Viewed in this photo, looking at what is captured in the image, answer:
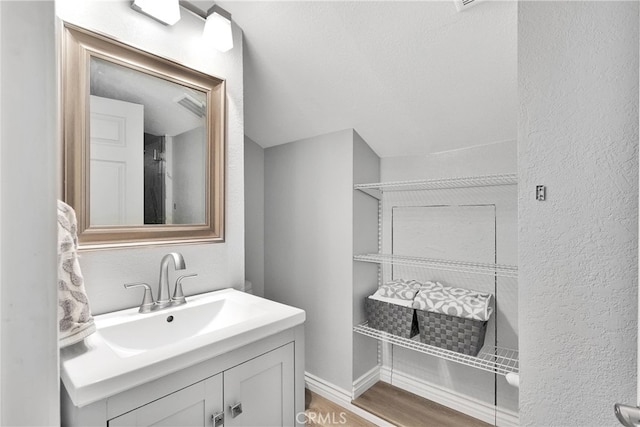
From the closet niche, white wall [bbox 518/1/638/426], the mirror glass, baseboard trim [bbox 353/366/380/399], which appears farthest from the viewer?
baseboard trim [bbox 353/366/380/399]

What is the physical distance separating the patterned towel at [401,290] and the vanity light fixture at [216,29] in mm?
1486

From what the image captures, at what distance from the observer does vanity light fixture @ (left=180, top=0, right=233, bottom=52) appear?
1.32 m

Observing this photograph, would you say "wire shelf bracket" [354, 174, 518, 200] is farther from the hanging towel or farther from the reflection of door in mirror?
the hanging towel

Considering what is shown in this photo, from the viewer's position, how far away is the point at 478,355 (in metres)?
1.61

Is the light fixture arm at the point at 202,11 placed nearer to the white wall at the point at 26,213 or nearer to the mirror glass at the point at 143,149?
the mirror glass at the point at 143,149

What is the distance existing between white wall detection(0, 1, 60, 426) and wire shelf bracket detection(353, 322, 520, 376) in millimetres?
1568

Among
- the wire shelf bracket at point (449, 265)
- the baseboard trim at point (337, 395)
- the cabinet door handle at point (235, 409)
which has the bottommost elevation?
the baseboard trim at point (337, 395)

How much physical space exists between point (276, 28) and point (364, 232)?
119 centimetres

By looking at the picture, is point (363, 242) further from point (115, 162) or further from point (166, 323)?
point (115, 162)

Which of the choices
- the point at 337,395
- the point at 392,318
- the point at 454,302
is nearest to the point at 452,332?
the point at 454,302

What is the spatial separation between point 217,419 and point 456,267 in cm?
121

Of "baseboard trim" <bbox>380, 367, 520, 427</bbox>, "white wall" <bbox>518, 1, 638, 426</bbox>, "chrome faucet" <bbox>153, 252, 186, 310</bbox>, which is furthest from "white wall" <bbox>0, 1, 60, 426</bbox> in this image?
"baseboard trim" <bbox>380, 367, 520, 427</bbox>

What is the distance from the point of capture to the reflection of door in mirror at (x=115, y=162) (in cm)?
108

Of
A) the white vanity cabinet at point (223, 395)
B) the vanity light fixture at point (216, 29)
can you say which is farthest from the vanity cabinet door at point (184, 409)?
the vanity light fixture at point (216, 29)
